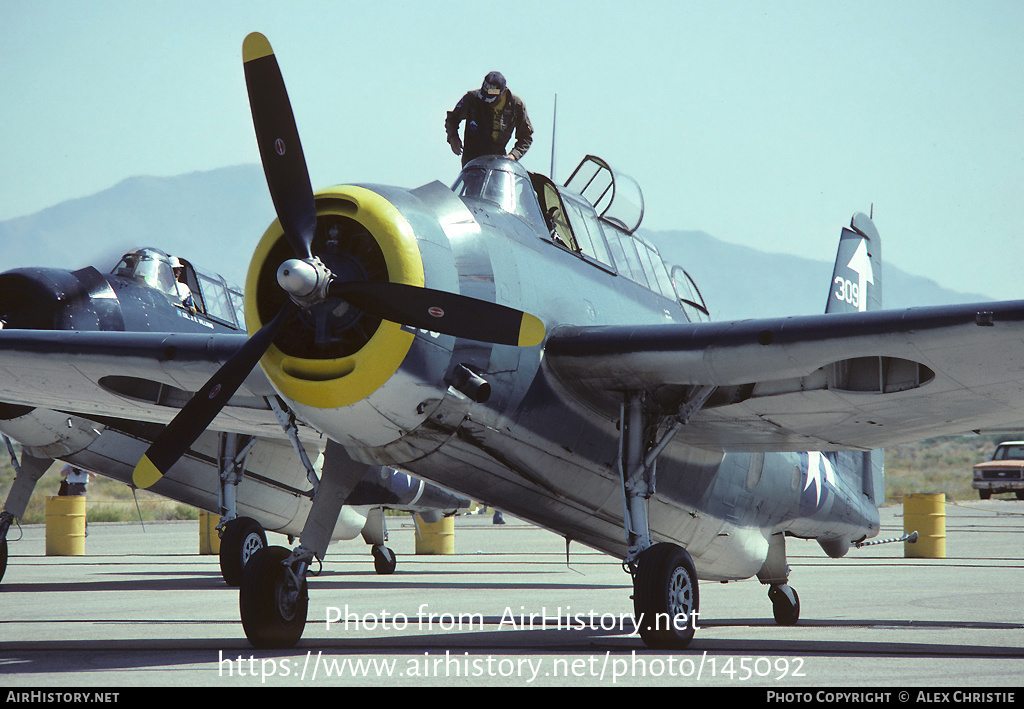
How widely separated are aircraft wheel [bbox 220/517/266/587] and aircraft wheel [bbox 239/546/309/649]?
560 centimetres

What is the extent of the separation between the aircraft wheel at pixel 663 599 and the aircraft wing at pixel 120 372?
10.6 feet

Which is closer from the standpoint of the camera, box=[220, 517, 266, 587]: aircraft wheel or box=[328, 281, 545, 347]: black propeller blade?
box=[328, 281, 545, 347]: black propeller blade

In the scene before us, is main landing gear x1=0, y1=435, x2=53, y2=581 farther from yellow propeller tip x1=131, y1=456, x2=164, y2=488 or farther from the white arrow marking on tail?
the white arrow marking on tail

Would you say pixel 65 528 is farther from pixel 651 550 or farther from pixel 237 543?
pixel 651 550

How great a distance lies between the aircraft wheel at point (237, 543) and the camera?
42.9 ft

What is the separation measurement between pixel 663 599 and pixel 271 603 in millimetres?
2784

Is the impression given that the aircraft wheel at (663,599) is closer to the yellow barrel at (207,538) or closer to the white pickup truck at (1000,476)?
the yellow barrel at (207,538)

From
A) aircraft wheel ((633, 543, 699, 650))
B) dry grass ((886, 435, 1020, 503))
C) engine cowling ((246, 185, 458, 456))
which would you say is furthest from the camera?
dry grass ((886, 435, 1020, 503))

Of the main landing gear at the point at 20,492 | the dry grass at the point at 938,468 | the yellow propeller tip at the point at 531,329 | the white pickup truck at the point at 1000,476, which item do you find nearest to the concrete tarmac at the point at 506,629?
the main landing gear at the point at 20,492

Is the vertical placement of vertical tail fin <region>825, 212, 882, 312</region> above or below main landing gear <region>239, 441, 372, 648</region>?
above

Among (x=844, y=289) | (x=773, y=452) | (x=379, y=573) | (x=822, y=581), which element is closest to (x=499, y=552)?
(x=379, y=573)

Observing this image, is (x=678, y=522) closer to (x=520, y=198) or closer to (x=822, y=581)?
(x=520, y=198)

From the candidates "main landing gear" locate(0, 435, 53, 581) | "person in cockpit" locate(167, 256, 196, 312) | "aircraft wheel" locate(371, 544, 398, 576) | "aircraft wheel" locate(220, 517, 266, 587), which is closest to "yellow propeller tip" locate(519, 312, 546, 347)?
"aircraft wheel" locate(220, 517, 266, 587)

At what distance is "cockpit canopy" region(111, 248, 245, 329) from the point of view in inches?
555
